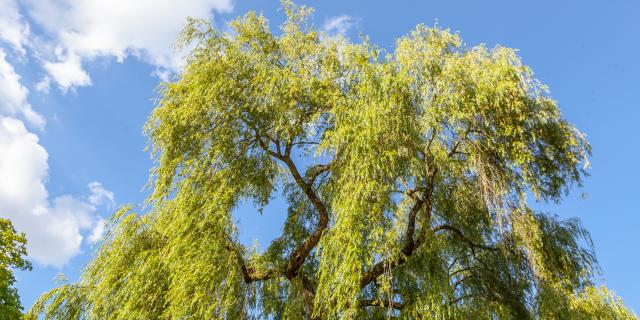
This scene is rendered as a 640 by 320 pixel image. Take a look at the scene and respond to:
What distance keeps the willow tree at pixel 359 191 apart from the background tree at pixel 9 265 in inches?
207

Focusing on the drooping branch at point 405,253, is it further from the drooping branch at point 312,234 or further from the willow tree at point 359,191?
the drooping branch at point 312,234

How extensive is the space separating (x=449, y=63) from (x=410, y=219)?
2.79m

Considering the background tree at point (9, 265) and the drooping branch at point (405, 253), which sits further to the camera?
the background tree at point (9, 265)

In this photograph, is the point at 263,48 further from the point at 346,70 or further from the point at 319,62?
the point at 346,70

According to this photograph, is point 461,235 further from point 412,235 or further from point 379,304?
point 379,304

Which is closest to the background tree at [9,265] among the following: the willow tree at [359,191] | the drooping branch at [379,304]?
the willow tree at [359,191]

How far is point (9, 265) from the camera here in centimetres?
1362

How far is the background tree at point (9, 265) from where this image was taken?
1220 centimetres

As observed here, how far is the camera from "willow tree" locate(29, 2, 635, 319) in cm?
679

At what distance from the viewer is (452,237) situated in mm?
8375

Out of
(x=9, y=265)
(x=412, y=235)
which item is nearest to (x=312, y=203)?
(x=412, y=235)

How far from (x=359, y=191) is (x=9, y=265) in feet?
40.2

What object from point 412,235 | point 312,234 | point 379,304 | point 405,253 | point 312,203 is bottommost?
point 379,304

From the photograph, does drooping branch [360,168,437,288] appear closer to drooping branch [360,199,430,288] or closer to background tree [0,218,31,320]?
drooping branch [360,199,430,288]
